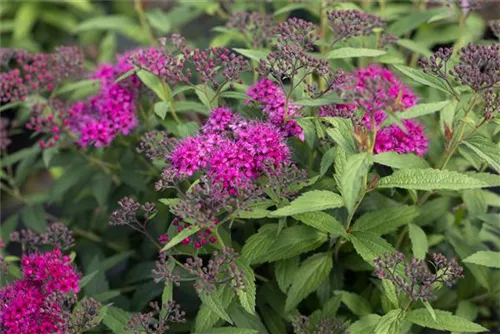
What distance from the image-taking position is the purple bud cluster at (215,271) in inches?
64.0

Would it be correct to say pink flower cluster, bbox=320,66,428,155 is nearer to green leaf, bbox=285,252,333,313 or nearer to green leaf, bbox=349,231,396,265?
green leaf, bbox=349,231,396,265

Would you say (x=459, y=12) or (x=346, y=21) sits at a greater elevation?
(x=346, y=21)

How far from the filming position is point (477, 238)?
2232 millimetres

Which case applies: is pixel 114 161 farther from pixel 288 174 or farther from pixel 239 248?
pixel 288 174

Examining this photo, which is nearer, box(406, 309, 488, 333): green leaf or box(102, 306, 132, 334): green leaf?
box(406, 309, 488, 333): green leaf

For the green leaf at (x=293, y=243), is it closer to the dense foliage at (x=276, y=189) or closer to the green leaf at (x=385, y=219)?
the dense foliage at (x=276, y=189)

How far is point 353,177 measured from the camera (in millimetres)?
1529

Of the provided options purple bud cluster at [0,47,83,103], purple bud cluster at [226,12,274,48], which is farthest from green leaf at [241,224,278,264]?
purple bud cluster at [0,47,83,103]

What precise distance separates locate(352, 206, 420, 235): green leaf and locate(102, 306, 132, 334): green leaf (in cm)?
70

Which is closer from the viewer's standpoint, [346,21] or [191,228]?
[191,228]

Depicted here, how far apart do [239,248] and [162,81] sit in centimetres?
57

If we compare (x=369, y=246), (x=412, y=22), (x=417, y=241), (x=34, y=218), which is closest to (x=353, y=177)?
(x=369, y=246)

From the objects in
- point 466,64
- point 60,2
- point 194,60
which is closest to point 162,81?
point 194,60

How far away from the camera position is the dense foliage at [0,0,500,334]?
5.58ft
